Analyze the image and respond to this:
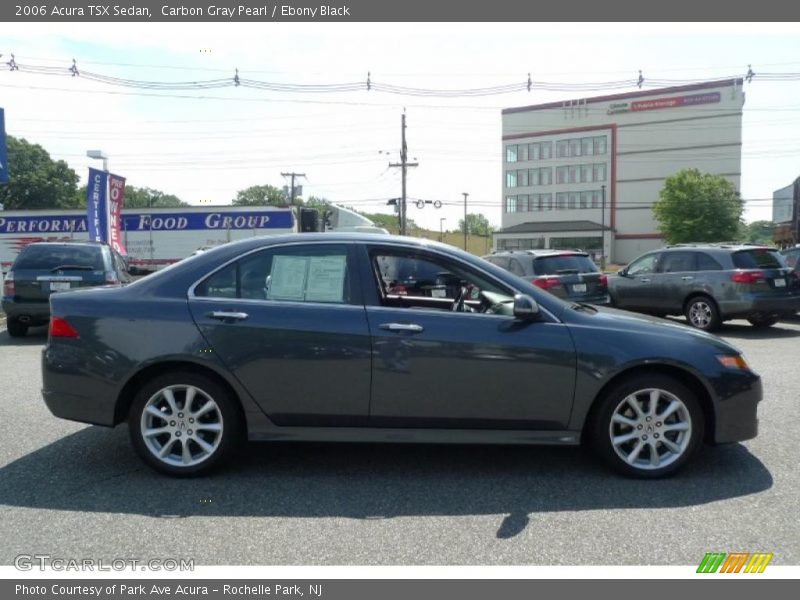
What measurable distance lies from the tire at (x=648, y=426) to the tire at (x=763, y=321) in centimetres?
850

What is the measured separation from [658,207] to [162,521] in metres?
74.5

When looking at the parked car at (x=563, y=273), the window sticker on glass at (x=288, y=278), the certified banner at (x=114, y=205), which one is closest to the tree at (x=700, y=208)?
the certified banner at (x=114, y=205)

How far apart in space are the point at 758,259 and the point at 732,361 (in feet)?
27.4

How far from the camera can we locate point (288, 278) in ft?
14.4

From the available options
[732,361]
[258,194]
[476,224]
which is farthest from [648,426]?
[476,224]

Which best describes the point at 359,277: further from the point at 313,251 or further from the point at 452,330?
the point at 452,330

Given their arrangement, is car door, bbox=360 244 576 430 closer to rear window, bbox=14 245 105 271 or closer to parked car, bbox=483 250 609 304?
parked car, bbox=483 250 609 304

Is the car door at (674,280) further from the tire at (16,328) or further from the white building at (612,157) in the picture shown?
the white building at (612,157)

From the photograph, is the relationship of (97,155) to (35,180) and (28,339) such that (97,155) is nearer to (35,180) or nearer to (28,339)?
(28,339)

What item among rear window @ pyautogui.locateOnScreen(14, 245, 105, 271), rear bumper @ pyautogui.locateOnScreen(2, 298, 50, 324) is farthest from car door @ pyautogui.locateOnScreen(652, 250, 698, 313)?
rear bumper @ pyautogui.locateOnScreen(2, 298, 50, 324)

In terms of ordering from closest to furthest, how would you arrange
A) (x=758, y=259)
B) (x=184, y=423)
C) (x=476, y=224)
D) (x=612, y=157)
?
(x=184, y=423), (x=758, y=259), (x=612, y=157), (x=476, y=224)

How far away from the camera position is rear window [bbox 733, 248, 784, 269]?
11.3m

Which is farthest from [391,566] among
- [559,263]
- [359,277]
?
[559,263]

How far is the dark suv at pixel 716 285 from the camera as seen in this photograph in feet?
36.4
